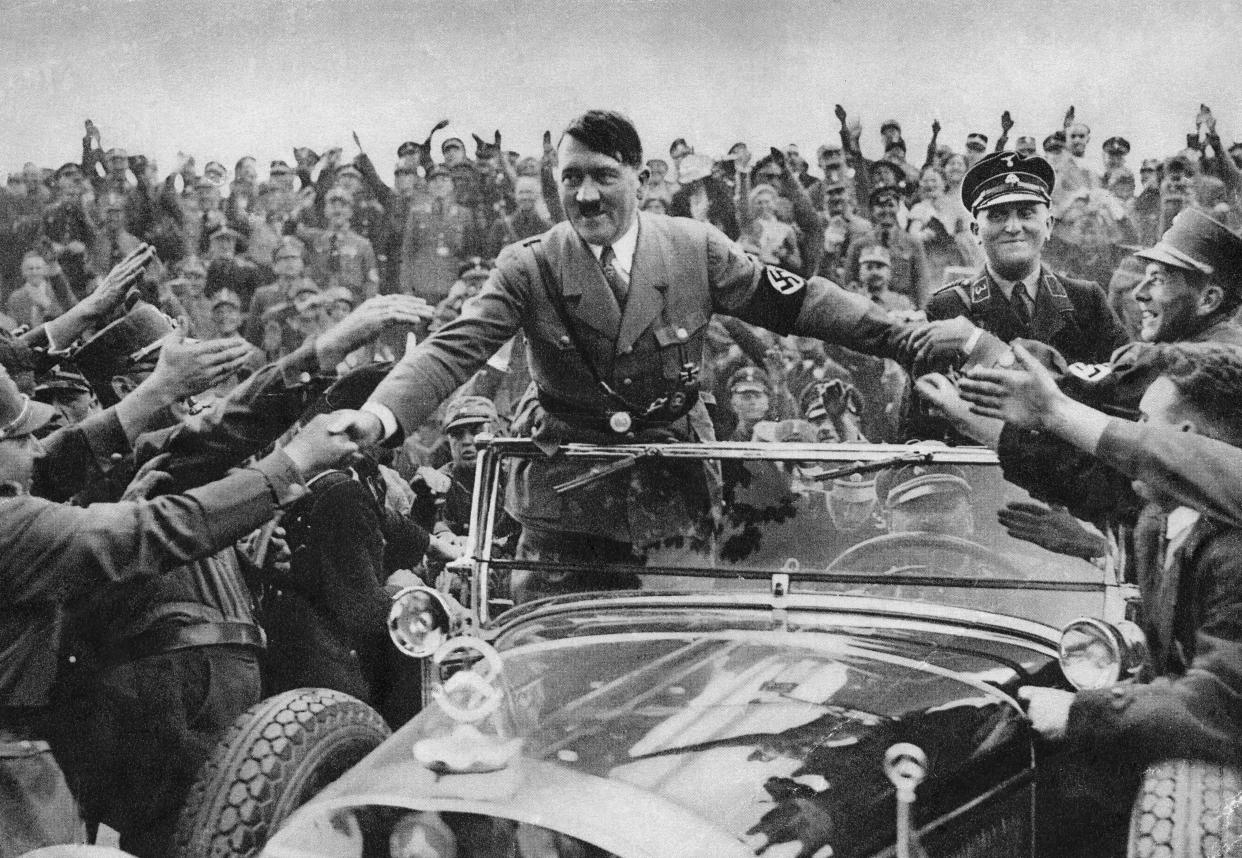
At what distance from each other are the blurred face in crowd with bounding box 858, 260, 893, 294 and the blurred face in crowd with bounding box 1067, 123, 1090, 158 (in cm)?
52

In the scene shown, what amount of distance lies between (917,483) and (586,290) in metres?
1.02

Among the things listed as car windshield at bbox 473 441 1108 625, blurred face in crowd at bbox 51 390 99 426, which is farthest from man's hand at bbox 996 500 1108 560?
blurred face in crowd at bbox 51 390 99 426

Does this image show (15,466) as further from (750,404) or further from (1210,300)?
(1210,300)

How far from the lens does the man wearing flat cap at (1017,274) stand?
3098 millimetres

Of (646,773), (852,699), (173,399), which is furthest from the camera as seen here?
(173,399)

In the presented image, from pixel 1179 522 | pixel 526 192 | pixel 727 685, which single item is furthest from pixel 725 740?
pixel 526 192

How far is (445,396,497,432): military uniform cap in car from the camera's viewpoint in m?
3.51

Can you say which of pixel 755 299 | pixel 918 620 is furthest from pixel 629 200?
pixel 918 620

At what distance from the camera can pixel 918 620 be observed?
2.71 metres

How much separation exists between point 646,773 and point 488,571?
47.9 inches

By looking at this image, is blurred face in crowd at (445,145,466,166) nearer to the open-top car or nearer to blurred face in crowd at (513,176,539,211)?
blurred face in crowd at (513,176,539,211)

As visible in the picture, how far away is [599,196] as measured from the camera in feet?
11.3

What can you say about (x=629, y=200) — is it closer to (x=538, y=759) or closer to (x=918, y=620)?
(x=918, y=620)

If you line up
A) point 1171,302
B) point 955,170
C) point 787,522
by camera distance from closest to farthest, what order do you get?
point 1171,302
point 787,522
point 955,170
